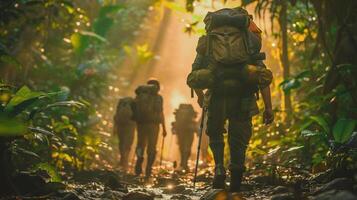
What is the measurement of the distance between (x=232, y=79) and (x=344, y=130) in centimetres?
133

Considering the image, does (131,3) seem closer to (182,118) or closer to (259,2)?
(182,118)

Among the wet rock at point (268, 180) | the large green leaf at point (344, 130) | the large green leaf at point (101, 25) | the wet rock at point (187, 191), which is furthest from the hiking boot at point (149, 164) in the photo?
the large green leaf at point (101, 25)

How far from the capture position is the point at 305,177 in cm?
555

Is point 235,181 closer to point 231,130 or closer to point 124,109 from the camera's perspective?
point 231,130

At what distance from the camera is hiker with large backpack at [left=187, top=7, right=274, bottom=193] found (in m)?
5.36

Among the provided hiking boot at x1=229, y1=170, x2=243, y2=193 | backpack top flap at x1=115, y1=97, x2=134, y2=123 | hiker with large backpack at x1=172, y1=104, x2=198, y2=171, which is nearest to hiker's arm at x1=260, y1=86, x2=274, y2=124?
hiking boot at x1=229, y1=170, x2=243, y2=193

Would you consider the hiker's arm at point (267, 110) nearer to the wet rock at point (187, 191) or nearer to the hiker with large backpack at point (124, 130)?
the wet rock at point (187, 191)

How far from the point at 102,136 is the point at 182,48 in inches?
929

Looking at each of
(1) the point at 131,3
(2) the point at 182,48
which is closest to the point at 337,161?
(1) the point at 131,3

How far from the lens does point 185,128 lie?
44.0ft

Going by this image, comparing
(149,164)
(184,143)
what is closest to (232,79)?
(149,164)

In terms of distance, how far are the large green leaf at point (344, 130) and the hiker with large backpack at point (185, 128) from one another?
8.03 meters

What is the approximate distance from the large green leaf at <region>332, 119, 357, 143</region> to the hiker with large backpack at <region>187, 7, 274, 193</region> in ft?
2.41

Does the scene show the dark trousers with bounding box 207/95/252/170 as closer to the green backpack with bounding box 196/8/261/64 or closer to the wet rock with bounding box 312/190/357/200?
the green backpack with bounding box 196/8/261/64
